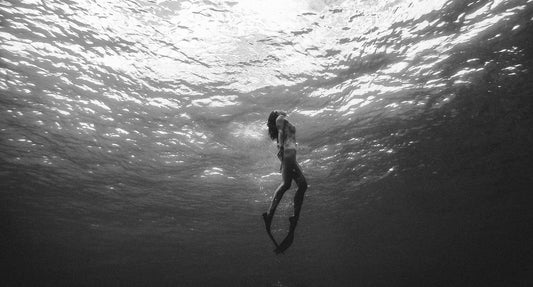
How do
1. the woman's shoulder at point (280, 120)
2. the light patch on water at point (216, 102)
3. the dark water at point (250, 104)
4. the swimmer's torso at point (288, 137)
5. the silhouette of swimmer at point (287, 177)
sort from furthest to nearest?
1. the light patch on water at point (216, 102)
2. the dark water at point (250, 104)
3. the woman's shoulder at point (280, 120)
4. the swimmer's torso at point (288, 137)
5. the silhouette of swimmer at point (287, 177)

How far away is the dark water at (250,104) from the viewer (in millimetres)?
10148

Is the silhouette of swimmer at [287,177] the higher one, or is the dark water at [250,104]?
the dark water at [250,104]

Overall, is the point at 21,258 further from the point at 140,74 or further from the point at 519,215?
the point at 519,215

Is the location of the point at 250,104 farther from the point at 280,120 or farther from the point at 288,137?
the point at 288,137

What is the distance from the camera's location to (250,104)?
1383cm

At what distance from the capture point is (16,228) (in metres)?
39.4

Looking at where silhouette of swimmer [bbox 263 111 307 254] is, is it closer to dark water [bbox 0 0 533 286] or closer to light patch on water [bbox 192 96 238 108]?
dark water [bbox 0 0 533 286]

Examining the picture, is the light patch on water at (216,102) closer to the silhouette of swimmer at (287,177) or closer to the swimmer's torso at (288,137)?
the silhouette of swimmer at (287,177)

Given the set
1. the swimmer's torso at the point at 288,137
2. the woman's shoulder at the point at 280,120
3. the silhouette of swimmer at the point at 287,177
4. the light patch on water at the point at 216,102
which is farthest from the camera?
the light patch on water at the point at 216,102

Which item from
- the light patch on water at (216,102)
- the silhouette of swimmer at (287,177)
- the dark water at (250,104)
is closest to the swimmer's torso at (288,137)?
the silhouette of swimmer at (287,177)

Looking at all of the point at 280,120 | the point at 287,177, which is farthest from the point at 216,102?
the point at 287,177

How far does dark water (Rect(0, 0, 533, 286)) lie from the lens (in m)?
10.1

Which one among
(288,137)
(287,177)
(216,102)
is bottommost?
(287,177)

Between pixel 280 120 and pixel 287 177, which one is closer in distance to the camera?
pixel 287 177
